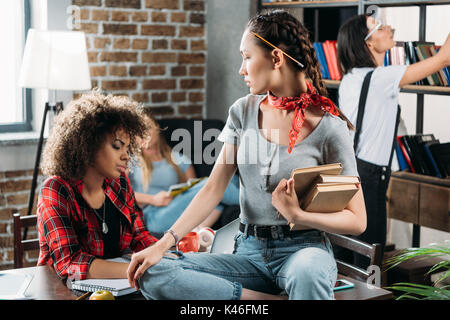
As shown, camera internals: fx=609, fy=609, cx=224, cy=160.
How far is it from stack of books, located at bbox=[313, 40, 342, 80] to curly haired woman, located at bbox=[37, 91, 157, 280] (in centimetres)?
184

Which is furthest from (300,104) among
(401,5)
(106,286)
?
(401,5)

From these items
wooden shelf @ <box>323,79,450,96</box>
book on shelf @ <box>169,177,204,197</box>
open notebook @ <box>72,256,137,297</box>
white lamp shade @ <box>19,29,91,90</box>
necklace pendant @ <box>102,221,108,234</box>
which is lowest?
book on shelf @ <box>169,177,204,197</box>

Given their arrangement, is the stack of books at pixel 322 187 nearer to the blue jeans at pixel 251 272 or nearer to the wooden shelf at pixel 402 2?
the blue jeans at pixel 251 272

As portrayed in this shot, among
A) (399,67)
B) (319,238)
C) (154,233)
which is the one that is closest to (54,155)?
(319,238)

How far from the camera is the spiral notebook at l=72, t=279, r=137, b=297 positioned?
1529mm

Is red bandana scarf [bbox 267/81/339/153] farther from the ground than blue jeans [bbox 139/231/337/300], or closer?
farther from the ground

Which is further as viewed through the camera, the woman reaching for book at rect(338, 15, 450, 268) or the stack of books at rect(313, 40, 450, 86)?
the stack of books at rect(313, 40, 450, 86)

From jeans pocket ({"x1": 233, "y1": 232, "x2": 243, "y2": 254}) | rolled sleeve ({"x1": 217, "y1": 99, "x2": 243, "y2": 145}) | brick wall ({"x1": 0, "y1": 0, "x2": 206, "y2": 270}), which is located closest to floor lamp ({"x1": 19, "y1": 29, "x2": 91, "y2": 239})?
brick wall ({"x1": 0, "y1": 0, "x2": 206, "y2": 270})

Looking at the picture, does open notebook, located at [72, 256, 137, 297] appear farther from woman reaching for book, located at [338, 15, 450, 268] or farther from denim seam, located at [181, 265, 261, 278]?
woman reaching for book, located at [338, 15, 450, 268]

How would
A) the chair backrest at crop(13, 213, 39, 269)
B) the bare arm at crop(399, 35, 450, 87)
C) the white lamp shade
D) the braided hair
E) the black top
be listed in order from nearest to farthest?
the braided hair → the black top → the chair backrest at crop(13, 213, 39, 269) → the bare arm at crop(399, 35, 450, 87) → the white lamp shade

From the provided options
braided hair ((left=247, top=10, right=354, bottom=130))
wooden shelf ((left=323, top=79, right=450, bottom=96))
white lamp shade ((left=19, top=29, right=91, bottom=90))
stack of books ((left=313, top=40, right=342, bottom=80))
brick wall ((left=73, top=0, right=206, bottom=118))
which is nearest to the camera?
braided hair ((left=247, top=10, right=354, bottom=130))

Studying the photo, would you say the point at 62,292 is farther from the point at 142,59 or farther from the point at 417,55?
the point at 142,59

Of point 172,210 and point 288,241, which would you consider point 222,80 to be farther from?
point 288,241
